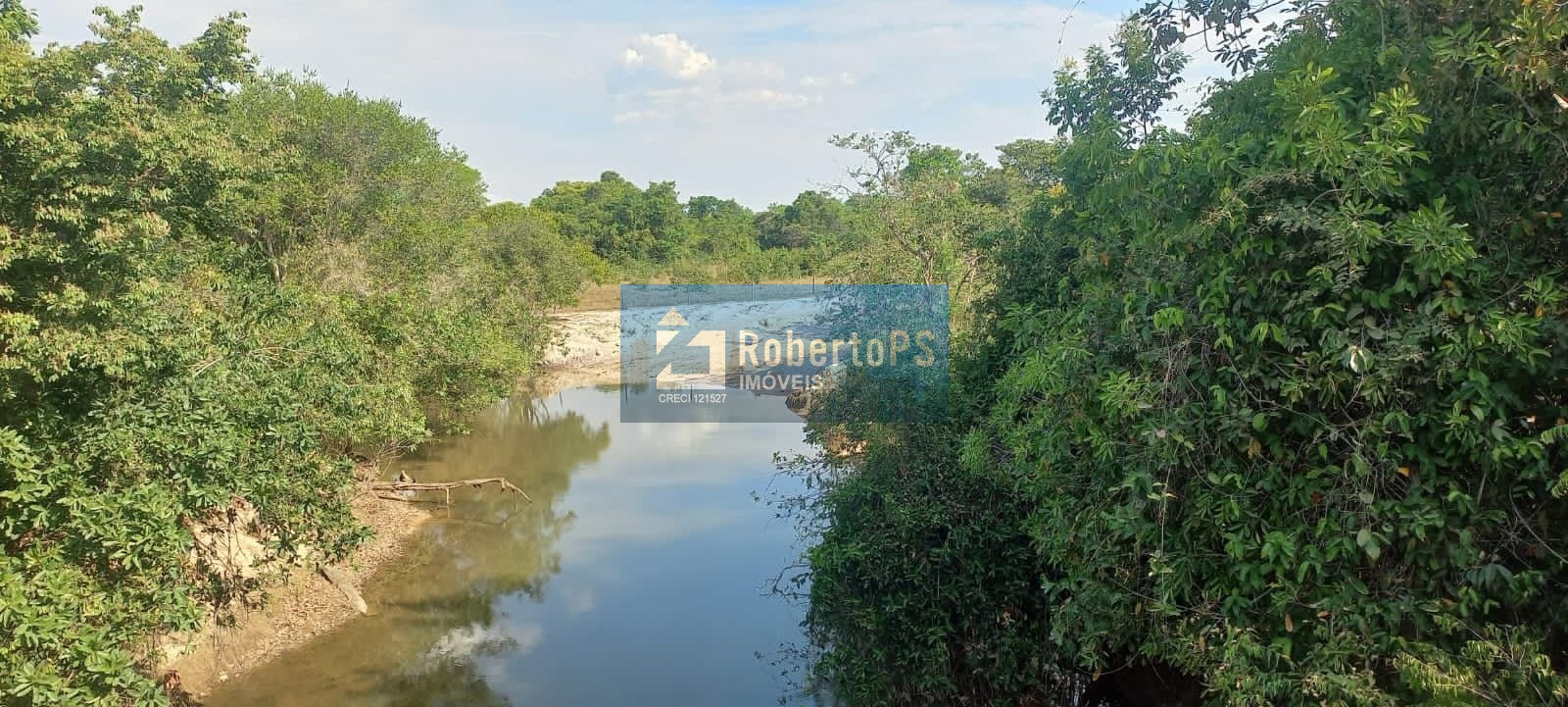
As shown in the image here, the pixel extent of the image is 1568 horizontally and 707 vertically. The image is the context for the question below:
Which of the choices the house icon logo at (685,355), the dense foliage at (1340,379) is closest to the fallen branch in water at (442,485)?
the house icon logo at (685,355)

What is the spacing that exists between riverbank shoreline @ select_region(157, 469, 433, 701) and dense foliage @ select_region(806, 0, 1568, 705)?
276 inches

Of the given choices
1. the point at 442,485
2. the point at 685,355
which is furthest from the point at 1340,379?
the point at 685,355

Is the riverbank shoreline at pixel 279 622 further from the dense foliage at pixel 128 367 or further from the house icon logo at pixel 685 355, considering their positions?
the house icon logo at pixel 685 355

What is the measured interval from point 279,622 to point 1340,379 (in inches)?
464

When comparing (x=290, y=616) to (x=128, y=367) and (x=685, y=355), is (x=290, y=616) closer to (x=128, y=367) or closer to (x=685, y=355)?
(x=128, y=367)

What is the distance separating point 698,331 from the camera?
3488 cm

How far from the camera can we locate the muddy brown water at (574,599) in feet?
33.4

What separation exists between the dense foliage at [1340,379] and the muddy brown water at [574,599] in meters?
6.68

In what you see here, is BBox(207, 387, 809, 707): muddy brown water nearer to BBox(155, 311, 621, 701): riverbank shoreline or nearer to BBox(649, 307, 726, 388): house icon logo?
BBox(155, 311, 621, 701): riverbank shoreline

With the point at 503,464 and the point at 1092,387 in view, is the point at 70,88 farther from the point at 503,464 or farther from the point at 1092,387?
the point at 503,464

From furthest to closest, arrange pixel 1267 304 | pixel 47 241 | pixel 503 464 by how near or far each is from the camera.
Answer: pixel 503 464 < pixel 47 241 < pixel 1267 304

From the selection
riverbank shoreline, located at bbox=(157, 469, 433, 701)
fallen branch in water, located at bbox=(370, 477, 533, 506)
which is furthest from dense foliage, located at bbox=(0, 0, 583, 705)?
fallen branch in water, located at bbox=(370, 477, 533, 506)

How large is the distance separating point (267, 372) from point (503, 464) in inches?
490

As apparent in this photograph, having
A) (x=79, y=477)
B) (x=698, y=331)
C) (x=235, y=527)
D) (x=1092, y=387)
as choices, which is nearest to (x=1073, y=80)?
(x=1092, y=387)
